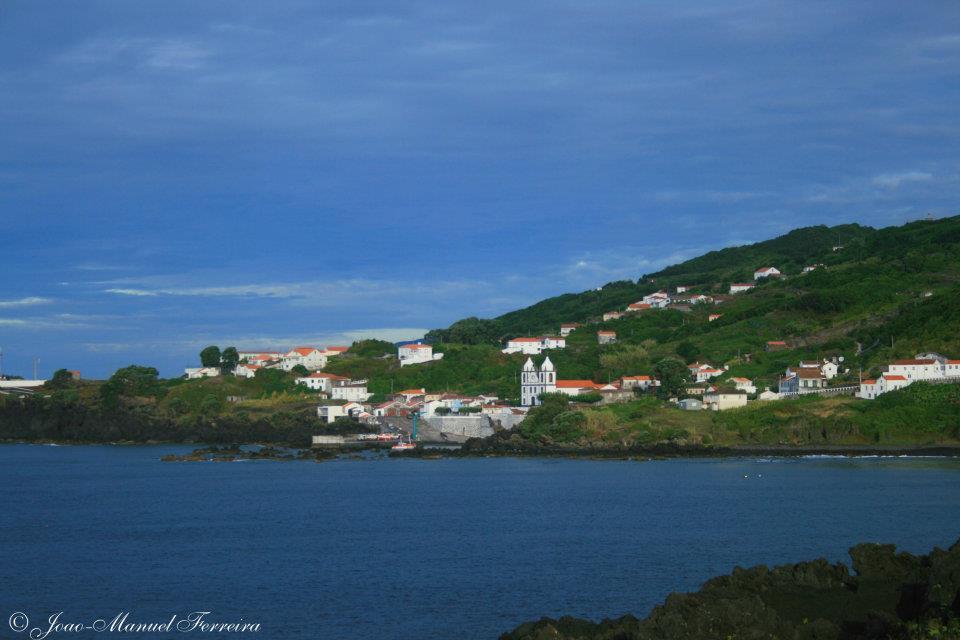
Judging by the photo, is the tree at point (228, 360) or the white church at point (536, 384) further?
the tree at point (228, 360)

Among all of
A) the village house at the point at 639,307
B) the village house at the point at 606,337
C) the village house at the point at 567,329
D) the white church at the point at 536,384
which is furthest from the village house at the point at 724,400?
the village house at the point at 639,307

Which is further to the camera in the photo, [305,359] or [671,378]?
[305,359]

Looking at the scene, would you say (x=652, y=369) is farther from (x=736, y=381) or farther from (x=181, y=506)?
(x=181, y=506)

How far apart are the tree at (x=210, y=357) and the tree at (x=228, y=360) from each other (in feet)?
1.76

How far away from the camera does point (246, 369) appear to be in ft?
378

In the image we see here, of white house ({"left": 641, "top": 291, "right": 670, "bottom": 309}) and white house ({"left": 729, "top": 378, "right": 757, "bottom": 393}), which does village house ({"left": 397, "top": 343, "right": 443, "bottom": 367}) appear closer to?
white house ({"left": 641, "top": 291, "right": 670, "bottom": 309})

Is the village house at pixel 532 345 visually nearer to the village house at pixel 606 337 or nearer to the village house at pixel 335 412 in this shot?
the village house at pixel 606 337

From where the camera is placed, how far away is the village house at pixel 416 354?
10988 centimetres

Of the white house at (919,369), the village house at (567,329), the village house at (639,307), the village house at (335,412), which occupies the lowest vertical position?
the village house at (335,412)

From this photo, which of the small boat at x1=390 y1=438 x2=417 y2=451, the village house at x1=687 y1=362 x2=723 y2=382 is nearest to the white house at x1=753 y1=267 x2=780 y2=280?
the village house at x1=687 y1=362 x2=723 y2=382

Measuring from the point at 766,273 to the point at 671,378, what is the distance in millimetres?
64339

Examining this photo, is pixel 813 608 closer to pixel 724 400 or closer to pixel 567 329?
pixel 724 400

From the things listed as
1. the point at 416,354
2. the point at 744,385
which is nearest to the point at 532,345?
the point at 416,354

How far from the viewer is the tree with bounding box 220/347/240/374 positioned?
386 feet
